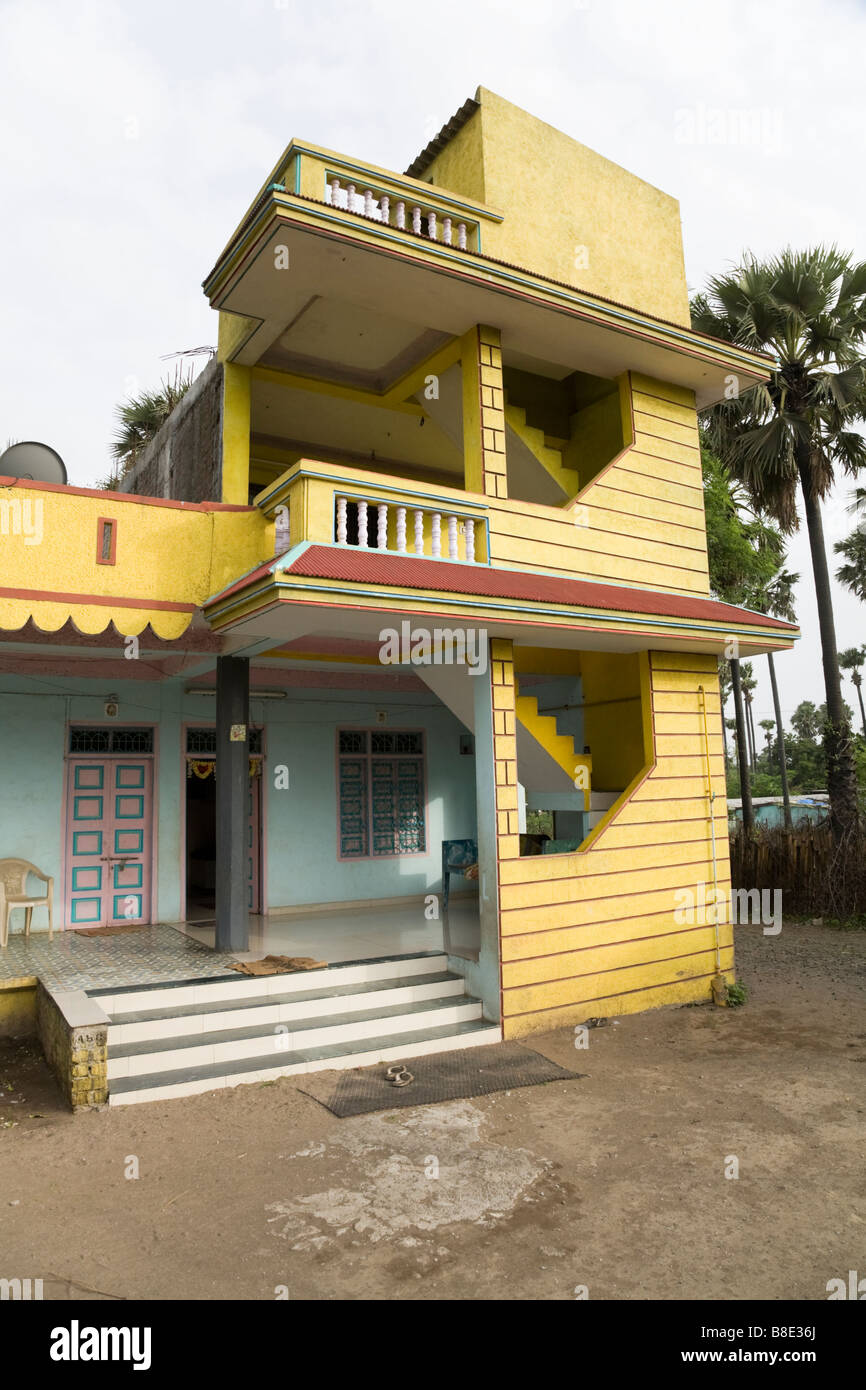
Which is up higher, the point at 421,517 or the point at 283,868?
the point at 421,517

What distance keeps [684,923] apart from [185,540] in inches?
246

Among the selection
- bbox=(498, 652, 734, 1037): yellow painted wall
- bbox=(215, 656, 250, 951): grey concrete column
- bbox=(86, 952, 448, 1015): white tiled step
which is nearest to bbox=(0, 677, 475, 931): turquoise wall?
bbox=(215, 656, 250, 951): grey concrete column

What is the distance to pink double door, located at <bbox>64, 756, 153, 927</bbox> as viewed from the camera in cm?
954

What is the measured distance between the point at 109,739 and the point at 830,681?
38.3 feet

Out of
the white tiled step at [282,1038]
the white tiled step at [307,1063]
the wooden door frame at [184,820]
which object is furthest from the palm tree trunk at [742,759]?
the white tiled step at [307,1063]

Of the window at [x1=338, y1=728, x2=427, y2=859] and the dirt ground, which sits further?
the window at [x1=338, y1=728, x2=427, y2=859]

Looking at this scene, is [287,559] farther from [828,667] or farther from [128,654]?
[828,667]

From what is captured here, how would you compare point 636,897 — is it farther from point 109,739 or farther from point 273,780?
point 109,739

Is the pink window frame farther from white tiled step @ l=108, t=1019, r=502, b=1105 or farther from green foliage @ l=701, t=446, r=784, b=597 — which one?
green foliage @ l=701, t=446, r=784, b=597

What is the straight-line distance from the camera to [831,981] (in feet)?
32.4

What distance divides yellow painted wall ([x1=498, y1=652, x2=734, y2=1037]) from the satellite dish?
4.44 m

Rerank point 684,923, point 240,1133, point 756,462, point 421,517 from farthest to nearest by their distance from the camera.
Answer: point 756,462
point 684,923
point 421,517
point 240,1133

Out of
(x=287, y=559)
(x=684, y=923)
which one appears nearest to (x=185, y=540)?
(x=287, y=559)
